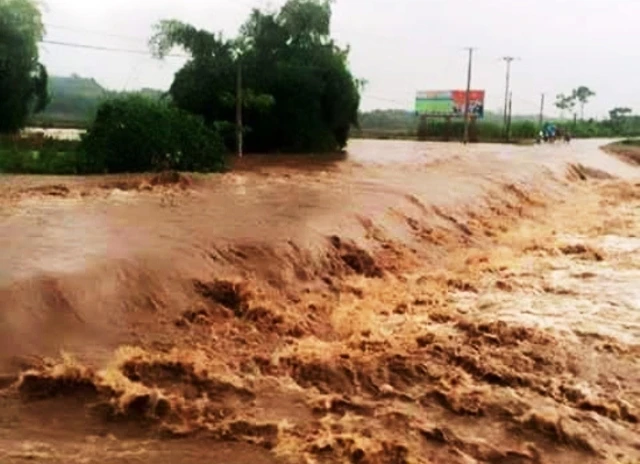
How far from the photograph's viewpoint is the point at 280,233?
9.98 meters

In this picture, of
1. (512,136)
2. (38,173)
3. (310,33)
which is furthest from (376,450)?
(512,136)

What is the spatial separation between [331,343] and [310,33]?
73.4 feet

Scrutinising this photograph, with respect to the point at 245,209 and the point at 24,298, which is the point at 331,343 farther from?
the point at 245,209

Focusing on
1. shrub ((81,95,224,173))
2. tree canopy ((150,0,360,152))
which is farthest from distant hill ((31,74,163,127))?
shrub ((81,95,224,173))

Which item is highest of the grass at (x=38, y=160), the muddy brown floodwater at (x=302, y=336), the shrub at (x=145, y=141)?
the shrub at (x=145, y=141)

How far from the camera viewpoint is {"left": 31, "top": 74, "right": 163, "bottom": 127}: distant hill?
138 feet

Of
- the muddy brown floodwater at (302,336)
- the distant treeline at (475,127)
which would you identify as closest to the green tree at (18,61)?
the distant treeline at (475,127)

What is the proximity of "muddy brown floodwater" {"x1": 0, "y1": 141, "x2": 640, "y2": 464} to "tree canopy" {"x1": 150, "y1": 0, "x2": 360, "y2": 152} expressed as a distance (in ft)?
42.4

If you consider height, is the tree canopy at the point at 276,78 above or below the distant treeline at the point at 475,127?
above

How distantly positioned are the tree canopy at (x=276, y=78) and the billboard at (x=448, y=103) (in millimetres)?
21725

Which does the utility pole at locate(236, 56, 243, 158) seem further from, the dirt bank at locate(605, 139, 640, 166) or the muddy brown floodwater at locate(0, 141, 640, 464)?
Result: the dirt bank at locate(605, 139, 640, 166)

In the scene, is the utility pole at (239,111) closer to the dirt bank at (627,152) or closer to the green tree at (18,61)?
the green tree at (18,61)

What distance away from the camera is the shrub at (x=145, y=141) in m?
18.8

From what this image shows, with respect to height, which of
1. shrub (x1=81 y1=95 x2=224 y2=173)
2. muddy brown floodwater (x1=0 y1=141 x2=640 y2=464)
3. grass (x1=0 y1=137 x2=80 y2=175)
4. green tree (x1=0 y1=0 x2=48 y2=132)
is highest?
green tree (x1=0 y1=0 x2=48 y2=132)
